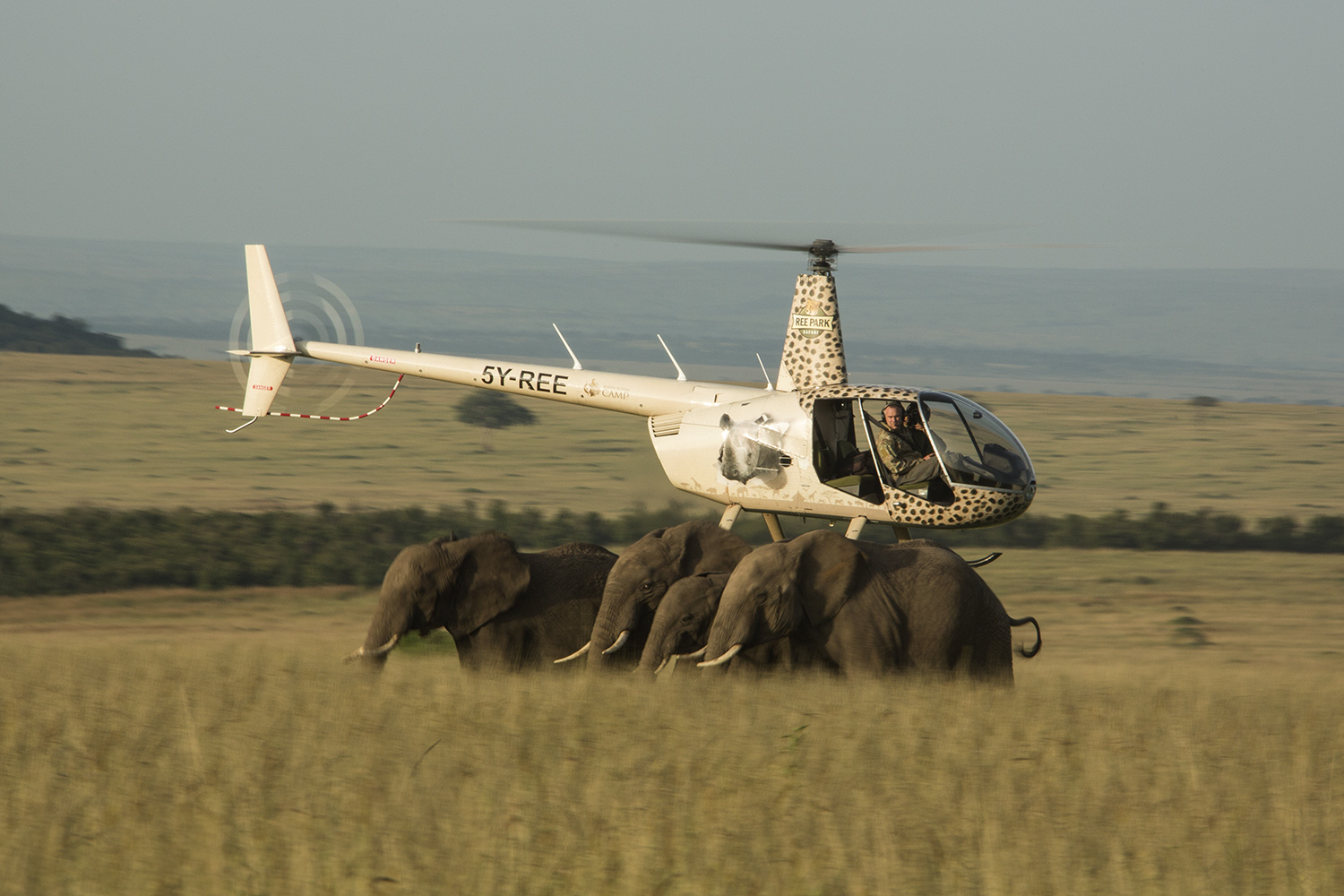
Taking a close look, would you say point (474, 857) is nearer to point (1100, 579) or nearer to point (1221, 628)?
point (1221, 628)

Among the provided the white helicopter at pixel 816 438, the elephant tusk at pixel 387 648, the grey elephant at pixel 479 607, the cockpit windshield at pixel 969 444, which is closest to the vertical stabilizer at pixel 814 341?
the white helicopter at pixel 816 438

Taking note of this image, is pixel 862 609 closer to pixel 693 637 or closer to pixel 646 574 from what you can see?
pixel 693 637

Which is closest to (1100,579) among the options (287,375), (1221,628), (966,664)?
(1221,628)

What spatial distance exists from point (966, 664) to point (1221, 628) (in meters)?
26.1

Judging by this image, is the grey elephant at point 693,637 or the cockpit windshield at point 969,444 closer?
the grey elephant at point 693,637

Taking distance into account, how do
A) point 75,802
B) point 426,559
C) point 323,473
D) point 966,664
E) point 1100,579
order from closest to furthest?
point 75,802 < point 966,664 < point 426,559 < point 1100,579 < point 323,473

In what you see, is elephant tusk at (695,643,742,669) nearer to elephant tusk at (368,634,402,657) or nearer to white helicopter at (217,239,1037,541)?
elephant tusk at (368,634,402,657)

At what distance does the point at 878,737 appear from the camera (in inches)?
360

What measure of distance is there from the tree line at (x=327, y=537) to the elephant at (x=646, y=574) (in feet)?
100

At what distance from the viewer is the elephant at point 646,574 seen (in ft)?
41.4

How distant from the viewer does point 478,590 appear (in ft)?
43.4

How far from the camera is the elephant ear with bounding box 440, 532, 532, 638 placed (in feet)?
43.3

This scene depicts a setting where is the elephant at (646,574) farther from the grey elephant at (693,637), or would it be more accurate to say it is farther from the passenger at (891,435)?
the passenger at (891,435)

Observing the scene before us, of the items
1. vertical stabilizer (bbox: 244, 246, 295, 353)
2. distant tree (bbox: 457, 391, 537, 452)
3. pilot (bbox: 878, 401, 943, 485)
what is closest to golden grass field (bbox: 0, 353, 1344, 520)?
distant tree (bbox: 457, 391, 537, 452)
